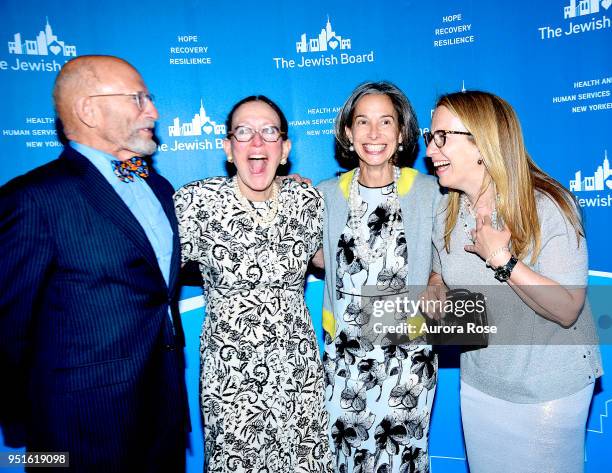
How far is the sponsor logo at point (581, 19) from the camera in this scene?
3082 mm

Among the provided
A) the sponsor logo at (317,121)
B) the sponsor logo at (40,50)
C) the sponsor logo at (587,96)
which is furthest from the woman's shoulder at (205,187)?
the sponsor logo at (587,96)

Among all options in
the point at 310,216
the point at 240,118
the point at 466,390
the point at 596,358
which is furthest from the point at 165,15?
the point at 596,358

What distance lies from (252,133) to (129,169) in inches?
25.0

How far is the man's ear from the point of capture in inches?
69.6

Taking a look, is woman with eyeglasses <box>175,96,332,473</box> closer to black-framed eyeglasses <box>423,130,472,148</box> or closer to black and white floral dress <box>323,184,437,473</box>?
black and white floral dress <box>323,184,437,473</box>

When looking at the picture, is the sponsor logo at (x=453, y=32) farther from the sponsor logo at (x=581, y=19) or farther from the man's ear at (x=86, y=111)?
the man's ear at (x=86, y=111)

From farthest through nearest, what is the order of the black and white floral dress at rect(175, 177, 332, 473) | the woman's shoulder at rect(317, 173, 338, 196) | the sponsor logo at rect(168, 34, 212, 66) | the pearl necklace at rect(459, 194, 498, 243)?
1. the sponsor logo at rect(168, 34, 212, 66)
2. the woman's shoulder at rect(317, 173, 338, 196)
3. the black and white floral dress at rect(175, 177, 332, 473)
4. the pearl necklace at rect(459, 194, 498, 243)

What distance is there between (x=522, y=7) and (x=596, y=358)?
248 cm

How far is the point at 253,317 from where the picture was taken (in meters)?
2.13

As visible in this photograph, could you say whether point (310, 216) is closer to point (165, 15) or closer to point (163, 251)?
point (163, 251)

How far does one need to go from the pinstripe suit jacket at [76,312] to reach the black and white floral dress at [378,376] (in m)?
0.97

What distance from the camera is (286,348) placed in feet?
7.09

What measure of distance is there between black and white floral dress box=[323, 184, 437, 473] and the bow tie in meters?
1.04

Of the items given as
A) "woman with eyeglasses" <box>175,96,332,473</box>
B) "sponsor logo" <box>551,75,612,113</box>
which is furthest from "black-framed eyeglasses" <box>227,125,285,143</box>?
"sponsor logo" <box>551,75,612,113</box>
